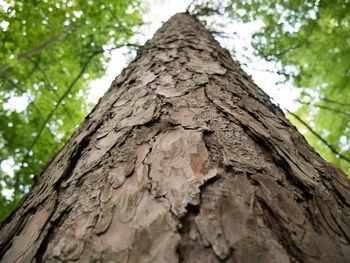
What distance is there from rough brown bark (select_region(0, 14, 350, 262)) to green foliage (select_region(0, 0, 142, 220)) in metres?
2.11

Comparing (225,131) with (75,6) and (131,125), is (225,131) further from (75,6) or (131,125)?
(75,6)

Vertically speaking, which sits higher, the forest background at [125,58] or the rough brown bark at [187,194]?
the forest background at [125,58]

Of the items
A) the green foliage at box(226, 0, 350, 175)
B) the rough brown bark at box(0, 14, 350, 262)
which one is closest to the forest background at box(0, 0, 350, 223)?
the green foliage at box(226, 0, 350, 175)

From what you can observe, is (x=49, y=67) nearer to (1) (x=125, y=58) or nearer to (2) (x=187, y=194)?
(1) (x=125, y=58)

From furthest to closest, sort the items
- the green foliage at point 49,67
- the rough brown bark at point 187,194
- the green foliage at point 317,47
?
the green foliage at point 317,47 → the green foliage at point 49,67 → the rough brown bark at point 187,194

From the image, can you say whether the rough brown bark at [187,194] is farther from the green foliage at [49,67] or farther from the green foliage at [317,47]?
the green foliage at [317,47]

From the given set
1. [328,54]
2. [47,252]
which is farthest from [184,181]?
[328,54]

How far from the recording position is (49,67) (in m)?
4.05

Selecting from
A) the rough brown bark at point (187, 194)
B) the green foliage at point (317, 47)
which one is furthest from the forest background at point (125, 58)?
the rough brown bark at point (187, 194)

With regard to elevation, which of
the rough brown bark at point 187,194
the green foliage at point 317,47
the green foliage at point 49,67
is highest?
the green foliage at point 317,47

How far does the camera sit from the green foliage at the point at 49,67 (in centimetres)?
257

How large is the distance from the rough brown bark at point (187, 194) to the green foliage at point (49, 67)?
211 cm

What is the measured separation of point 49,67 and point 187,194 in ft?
14.9

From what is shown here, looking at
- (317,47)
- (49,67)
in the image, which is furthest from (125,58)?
(317,47)
